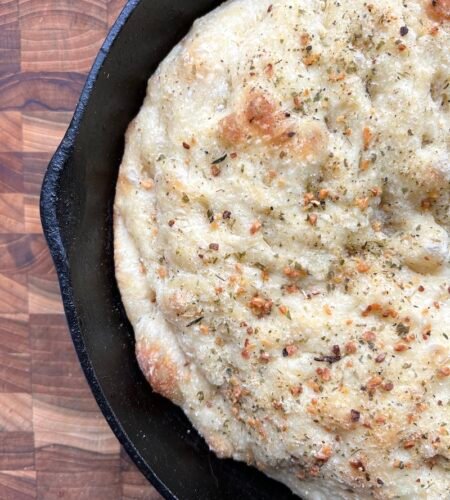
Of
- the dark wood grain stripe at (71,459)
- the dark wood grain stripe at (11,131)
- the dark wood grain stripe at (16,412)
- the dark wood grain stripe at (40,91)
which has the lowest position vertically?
the dark wood grain stripe at (71,459)

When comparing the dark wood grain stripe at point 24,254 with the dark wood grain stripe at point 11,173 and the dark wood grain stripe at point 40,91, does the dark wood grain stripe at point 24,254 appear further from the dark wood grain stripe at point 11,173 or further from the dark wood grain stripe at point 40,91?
the dark wood grain stripe at point 40,91

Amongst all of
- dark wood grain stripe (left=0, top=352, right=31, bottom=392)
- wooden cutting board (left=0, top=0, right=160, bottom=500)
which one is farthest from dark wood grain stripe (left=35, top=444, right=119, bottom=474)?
dark wood grain stripe (left=0, top=352, right=31, bottom=392)

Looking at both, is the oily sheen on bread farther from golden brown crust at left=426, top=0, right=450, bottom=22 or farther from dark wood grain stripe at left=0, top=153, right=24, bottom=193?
dark wood grain stripe at left=0, top=153, right=24, bottom=193

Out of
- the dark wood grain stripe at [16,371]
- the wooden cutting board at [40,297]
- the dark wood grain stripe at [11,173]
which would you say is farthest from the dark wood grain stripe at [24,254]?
the dark wood grain stripe at [16,371]

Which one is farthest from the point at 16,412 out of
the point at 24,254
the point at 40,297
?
the point at 24,254

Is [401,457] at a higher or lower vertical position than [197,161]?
lower

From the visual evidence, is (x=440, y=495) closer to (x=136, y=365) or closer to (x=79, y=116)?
(x=136, y=365)

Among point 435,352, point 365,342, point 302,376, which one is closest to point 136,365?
point 302,376
